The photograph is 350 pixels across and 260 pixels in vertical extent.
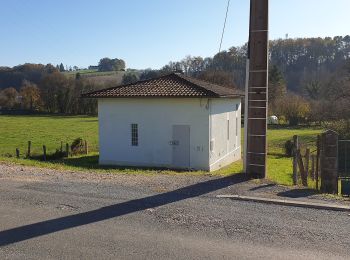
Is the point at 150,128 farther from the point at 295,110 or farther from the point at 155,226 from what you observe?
the point at 295,110

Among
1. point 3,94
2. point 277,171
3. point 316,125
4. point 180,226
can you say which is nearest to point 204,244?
point 180,226

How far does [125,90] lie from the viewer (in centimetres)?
2414

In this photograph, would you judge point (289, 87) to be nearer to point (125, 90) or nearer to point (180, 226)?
point (125, 90)

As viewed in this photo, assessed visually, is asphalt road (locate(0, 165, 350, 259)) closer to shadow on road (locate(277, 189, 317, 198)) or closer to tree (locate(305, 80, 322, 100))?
shadow on road (locate(277, 189, 317, 198))

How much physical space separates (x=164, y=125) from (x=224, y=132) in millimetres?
3962

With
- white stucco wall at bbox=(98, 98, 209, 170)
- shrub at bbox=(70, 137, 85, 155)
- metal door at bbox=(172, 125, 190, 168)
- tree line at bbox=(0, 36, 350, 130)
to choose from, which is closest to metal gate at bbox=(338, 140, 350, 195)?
white stucco wall at bbox=(98, 98, 209, 170)

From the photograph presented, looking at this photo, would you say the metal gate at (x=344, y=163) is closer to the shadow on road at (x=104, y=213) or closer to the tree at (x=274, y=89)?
the shadow on road at (x=104, y=213)

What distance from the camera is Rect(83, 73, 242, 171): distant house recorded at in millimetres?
22172

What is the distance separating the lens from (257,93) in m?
13.7

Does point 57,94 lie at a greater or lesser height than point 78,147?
greater

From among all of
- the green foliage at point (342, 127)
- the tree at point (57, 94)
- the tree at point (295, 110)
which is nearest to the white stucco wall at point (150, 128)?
the green foliage at point (342, 127)

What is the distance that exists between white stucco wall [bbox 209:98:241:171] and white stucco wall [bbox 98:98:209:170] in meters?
0.60

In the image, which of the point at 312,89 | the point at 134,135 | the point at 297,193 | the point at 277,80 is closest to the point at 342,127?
the point at 134,135

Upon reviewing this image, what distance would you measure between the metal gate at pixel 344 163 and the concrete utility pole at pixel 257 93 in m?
2.18
